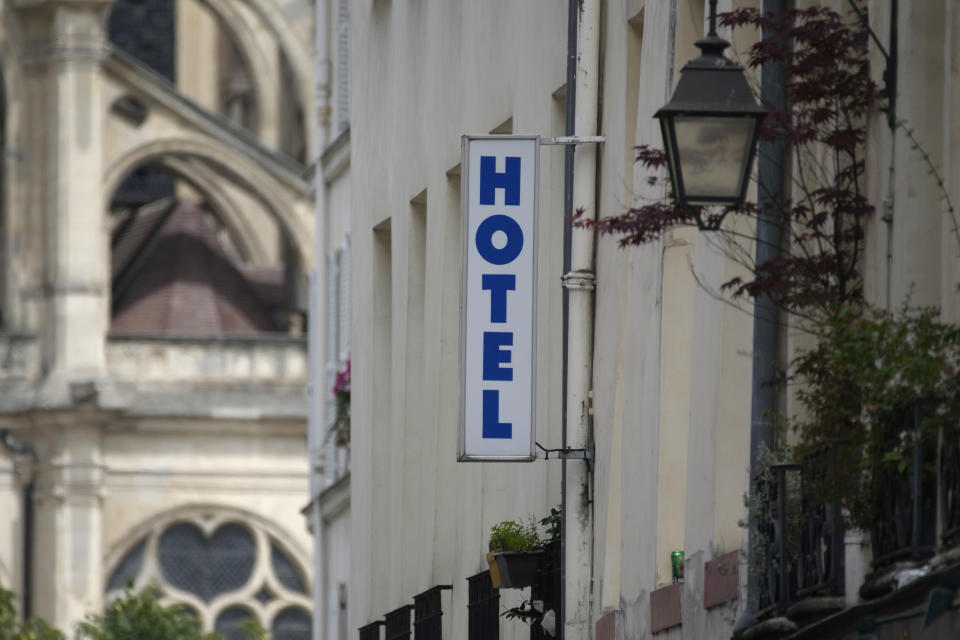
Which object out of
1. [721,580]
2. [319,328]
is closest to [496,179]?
[721,580]

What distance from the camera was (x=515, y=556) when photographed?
604 inches

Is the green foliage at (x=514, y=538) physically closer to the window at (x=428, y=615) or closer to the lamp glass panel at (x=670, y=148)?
the window at (x=428, y=615)

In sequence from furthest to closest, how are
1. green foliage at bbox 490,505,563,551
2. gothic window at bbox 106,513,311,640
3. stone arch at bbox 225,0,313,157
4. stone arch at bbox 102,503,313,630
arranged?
stone arch at bbox 225,0,313,157 → gothic window at bbox 106,513,311,640 → stone arch at bbox 102,503,313,630 → green foliage at bbox 490,505,563,551

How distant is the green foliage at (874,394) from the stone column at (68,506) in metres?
33.6

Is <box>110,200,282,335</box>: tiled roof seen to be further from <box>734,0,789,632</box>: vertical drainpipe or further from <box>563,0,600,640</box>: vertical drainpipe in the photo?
<box>734,0,789,632</box>: vertical drainpipe

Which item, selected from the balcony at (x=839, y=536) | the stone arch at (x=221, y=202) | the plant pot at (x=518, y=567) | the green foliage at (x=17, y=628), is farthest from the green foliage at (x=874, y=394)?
the stone arch at (x=221, y=202)

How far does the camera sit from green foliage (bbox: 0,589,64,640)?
3441 centimetres

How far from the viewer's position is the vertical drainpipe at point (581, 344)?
14312 mm

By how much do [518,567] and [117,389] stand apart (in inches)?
1159

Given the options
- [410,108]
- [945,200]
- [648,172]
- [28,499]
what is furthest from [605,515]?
[28,499]

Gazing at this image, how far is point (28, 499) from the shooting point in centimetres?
4409

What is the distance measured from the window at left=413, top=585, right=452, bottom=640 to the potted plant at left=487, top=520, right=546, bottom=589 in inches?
130

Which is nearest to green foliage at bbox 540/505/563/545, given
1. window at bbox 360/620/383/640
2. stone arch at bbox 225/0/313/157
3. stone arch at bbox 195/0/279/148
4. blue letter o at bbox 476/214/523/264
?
blue letter o at bbox 476/214/523/264

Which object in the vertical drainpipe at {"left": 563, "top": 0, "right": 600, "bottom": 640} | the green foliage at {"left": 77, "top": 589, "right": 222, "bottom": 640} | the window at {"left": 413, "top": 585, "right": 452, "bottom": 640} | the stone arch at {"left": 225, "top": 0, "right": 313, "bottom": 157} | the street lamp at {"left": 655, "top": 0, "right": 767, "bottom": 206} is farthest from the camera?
the stone arch at {"left": 225, "top": 0, "right": 313, "bottom": 157}
